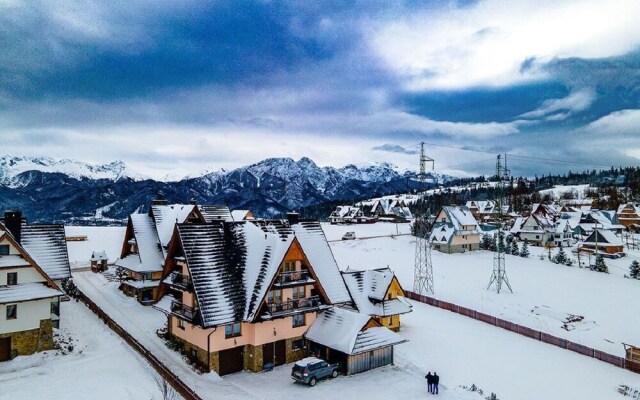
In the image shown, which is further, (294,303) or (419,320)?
(419,320)

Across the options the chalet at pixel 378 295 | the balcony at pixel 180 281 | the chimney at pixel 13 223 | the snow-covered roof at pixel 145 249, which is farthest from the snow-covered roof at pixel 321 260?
the chimney at pixel 13 223

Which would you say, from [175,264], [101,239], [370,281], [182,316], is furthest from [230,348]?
[101,239]

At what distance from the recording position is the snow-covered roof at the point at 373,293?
3916cm

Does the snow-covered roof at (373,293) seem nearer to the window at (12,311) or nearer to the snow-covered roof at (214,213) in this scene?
the snow-covered roof at (214,213)

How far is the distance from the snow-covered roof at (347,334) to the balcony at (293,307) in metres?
1.27

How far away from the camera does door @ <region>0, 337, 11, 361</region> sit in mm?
29250

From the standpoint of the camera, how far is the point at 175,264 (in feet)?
113

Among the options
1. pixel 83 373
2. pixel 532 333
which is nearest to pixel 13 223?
pixel 83 373

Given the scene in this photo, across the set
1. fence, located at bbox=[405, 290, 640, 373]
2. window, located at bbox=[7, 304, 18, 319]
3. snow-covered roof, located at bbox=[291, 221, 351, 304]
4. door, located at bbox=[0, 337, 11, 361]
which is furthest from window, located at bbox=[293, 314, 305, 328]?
fence, located at bbox=[405, 290, 640, 373]

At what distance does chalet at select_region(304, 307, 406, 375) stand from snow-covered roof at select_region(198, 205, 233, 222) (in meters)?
24.5

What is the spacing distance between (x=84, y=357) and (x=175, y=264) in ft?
29.4

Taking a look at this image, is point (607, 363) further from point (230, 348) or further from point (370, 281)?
point (230, 348)

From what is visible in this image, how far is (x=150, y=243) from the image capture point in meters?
49.1

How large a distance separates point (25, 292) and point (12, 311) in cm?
148
